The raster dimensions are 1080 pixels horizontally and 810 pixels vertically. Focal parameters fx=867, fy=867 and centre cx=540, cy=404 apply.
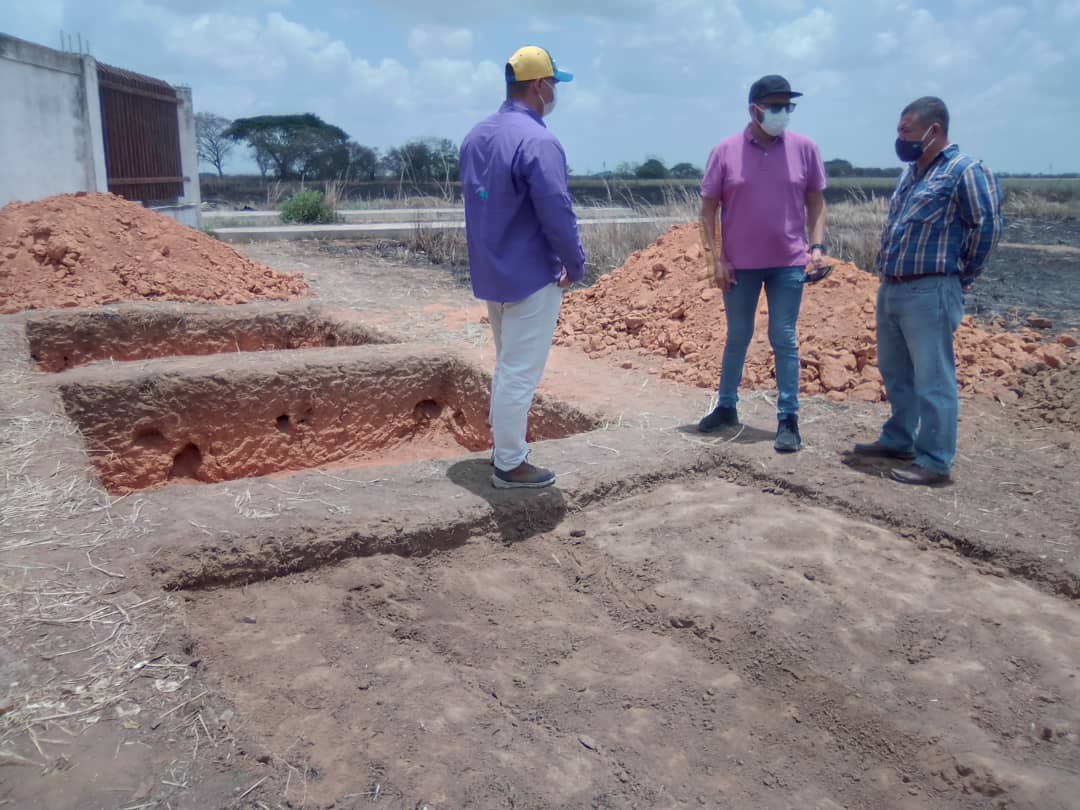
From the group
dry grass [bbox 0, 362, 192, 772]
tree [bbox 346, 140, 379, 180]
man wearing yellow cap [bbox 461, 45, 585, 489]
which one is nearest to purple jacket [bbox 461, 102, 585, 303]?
man wearing yellow cap [bbox 461, 45, 585, 489]

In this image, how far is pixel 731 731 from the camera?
2410mm

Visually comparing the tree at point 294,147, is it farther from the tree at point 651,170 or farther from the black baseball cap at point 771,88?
the black baseball cap at point 771,88

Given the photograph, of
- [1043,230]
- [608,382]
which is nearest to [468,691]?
[608,382]

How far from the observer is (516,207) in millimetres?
3236

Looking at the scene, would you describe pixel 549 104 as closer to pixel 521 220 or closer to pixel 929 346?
pixel 521 220

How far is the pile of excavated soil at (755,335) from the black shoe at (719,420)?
0.89 metres

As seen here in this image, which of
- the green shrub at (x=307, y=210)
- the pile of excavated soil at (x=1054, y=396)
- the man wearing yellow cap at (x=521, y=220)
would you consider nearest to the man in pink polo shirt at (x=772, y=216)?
the man wearing yellow cap at (x=521, y=220)

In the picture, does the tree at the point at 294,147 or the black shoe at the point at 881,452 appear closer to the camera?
the black shoe at the point at 881,452

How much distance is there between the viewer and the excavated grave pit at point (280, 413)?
5367 mm

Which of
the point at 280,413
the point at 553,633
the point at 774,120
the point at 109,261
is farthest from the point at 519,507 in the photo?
the point at 109,261

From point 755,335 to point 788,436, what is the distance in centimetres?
219

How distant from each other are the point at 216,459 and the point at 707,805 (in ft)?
15.0

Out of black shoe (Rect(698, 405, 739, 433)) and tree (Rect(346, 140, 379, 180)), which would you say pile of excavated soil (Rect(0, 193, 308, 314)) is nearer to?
black shoe (Rect(698, 405, 739, 433))

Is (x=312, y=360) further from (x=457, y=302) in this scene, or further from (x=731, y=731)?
(x=731, y=731)
